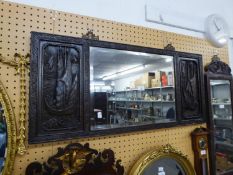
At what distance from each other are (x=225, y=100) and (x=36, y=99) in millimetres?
1546

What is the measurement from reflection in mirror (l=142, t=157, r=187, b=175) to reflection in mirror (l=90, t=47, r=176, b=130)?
258 millimetres

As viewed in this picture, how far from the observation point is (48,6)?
1.04 meters

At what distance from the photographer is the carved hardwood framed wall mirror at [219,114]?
157cm

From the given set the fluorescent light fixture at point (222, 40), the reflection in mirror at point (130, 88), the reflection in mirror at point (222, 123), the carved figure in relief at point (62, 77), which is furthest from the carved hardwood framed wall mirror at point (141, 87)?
the fluorescent light fixture at point (222, 40)

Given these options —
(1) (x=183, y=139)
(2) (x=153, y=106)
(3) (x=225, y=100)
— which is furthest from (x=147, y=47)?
(3) (x=225, y=100)

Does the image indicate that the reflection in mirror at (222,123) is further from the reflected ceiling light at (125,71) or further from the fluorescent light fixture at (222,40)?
the reflected ceiling light at (125,71)

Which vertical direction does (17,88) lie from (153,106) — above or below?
above

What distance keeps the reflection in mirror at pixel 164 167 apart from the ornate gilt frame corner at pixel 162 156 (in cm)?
3

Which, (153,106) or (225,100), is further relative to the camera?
(225,100)

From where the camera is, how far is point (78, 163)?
39.0 inches

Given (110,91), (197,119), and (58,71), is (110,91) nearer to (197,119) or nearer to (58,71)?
(58,71)

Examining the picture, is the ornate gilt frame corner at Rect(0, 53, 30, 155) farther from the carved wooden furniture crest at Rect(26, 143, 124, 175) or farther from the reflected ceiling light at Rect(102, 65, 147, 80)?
the reflected ceiling light at Rect(102, 65, 147, 80)

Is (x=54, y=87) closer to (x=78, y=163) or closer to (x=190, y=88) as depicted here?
(x=78, y=163)

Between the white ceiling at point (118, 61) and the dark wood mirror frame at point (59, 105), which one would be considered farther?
the white ceiling at point (118, 61)
